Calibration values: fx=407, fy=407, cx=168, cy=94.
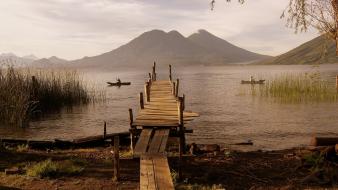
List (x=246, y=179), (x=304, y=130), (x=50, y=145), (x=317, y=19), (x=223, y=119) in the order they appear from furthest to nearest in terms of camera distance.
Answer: (x=223, y=119) → (x=304, y=130) → (x=50, y=145) → (x=317, y=19) → (x=246, y=179)

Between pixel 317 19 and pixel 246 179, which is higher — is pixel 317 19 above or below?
above

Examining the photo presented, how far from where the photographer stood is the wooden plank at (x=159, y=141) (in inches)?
410

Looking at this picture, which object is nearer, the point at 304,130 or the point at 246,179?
the point at 246,179

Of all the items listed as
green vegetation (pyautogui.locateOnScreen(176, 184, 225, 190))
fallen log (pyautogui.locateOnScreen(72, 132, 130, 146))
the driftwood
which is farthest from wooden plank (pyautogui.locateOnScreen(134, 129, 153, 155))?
the driftwood

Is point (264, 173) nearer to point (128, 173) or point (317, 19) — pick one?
point (128, 173)

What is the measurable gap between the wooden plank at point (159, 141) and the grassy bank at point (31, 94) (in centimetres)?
1383

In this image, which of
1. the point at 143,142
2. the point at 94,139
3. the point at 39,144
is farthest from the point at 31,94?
the point at 143,142

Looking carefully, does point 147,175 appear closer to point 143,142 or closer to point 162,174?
point 162,174

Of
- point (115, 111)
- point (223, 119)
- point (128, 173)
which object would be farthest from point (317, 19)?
point (115, 111)

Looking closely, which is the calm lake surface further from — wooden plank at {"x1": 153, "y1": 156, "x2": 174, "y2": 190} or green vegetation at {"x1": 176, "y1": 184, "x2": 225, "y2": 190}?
wooden plank at {"x1": 153, "y1": 156, "x2": 174, "y2": 190}

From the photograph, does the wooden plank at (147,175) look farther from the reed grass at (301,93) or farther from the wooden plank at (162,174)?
the reed grass at (301,93)

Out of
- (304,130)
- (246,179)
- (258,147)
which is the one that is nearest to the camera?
(246,179)

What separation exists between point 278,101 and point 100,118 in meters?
17.1

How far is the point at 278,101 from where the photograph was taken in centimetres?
3794
